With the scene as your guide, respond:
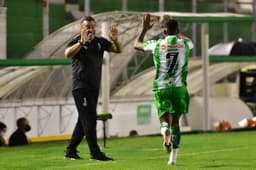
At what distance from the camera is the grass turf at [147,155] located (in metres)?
13.1

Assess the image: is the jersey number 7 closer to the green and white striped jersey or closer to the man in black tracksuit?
the green and white striped jersey

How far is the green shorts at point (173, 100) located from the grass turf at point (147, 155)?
77cm

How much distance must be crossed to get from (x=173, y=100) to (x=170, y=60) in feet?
1.86

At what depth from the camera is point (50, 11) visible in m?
26.8

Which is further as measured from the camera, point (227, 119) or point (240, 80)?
point (240, 80)

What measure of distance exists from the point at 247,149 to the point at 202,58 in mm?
7500

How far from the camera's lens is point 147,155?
15.4 meters

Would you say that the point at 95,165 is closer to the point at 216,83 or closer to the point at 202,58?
the point at 202,58

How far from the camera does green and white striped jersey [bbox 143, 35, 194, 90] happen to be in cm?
1307

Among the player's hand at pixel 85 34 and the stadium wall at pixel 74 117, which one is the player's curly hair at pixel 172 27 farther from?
the stadium wall at pixel 74 117

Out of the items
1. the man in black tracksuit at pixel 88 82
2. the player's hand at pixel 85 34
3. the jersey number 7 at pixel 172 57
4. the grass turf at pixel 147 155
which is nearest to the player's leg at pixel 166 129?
the grass turf at pixel 147 155

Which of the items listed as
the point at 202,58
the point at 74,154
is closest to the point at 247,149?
the point at 74,154

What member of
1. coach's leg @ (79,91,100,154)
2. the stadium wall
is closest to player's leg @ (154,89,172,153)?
coach's leg @ (79,91,100,154)

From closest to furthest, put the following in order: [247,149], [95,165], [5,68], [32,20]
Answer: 1. [95,165]
2. [247,149]
3. [5,68]
4. [32,20]
